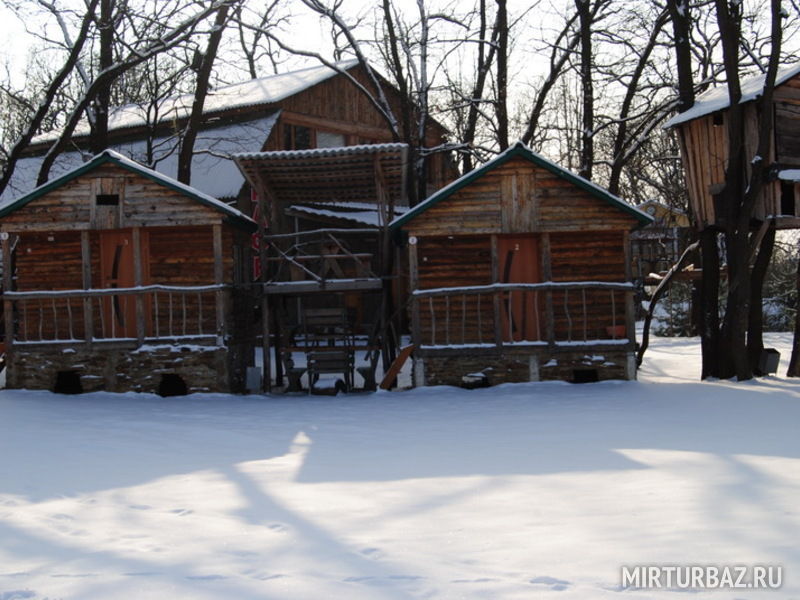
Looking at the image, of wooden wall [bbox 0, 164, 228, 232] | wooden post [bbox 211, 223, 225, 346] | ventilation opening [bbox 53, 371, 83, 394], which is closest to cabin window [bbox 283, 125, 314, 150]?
wooden wall [bbox 0, 164, 228, 232]

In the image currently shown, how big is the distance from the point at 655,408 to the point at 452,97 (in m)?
18.7

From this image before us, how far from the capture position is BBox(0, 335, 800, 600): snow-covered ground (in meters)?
4.67

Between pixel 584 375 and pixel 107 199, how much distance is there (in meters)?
10.0

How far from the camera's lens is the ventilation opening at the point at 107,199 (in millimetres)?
15828

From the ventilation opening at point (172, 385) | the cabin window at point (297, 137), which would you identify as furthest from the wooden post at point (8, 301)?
the cabin window at point (297, 137)

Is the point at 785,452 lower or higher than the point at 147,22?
lower

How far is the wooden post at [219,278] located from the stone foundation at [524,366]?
3812mm

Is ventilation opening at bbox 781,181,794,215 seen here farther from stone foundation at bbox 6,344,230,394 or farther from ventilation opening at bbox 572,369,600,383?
stone foundation at bbox 6,344,230,394

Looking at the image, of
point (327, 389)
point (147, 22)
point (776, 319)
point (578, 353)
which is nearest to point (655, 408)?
point (578, 353)

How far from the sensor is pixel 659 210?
4888cm

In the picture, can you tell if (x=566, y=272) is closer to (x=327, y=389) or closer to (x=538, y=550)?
(x=327, y=389)

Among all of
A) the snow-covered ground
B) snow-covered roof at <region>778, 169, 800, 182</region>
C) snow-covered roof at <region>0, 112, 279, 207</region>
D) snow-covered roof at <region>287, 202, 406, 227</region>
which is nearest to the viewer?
the snow-covered ground

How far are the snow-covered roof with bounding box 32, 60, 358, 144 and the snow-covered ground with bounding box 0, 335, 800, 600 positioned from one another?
54.4ft

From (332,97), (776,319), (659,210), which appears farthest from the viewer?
(659,210)
